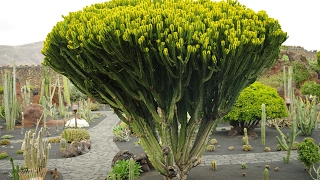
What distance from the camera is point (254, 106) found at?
11586 millimetres

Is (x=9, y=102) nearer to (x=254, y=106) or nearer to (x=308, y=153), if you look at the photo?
(x=254, y=106)

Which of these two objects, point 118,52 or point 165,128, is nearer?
point 118,52

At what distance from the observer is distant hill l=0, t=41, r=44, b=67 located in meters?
79.1

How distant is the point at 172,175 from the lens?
634 centimetres

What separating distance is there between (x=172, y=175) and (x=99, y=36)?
2.93 meters

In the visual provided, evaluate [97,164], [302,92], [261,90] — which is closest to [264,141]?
[261,90]

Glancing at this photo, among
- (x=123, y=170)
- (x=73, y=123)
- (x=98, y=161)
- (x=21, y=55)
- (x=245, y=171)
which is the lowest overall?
(x=98, y=161)

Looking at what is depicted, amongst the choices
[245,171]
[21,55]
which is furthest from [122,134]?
[21,55]

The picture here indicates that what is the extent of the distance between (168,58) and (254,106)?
23.9 feet

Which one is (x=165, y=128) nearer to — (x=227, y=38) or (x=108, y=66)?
(x=108, y=66)

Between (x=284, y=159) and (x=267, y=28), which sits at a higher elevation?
(x=267, y=28)

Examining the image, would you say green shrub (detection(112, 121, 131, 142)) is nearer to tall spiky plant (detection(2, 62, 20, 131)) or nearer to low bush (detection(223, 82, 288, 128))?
low bush (detection(223, 82, 288, 128))

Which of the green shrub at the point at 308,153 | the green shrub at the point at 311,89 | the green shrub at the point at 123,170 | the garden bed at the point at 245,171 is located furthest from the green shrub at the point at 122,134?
the green shrub at the point at 311,89

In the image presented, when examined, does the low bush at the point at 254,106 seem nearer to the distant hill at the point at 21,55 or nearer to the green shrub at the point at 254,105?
the green shrub at the point at 254,105
